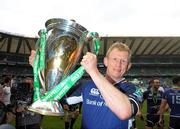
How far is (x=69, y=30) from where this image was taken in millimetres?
2555

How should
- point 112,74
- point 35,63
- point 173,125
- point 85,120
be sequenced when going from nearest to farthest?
point 35,63
point 112,74
point 85,120
point 173,125

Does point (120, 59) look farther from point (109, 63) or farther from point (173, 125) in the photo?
point (173, 125)

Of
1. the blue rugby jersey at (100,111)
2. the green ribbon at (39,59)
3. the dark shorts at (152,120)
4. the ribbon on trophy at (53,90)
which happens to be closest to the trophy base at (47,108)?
the ribbon on trophy at (53,90)

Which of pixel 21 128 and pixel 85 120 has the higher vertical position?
pixel 85 120

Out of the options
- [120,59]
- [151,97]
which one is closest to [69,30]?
[120,59]

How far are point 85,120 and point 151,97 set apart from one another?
9.61m

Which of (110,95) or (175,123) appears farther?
(175,123)

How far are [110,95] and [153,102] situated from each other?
10453 mm

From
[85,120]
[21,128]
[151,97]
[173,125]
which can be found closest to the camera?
[85,120]

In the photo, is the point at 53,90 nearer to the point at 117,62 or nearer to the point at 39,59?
the point at 39,59

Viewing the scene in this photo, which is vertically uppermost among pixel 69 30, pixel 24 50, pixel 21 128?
pixel 24 50

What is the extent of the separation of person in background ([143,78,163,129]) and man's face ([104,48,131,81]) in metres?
9.58

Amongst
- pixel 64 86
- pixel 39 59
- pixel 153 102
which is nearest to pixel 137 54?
pixel 153 102

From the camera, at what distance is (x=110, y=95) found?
2168 millimetres
